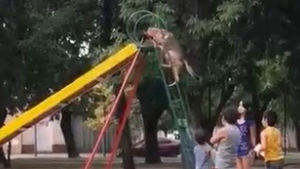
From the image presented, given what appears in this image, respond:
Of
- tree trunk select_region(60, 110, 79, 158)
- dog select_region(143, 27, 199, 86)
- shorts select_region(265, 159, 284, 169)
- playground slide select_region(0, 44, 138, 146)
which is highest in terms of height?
tree trunk select_region(60, 110, 79, 158)

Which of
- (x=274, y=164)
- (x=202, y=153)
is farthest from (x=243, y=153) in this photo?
(x=202, y=153)

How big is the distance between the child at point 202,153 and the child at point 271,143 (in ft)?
4.99

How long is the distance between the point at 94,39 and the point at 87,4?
41.2 inches

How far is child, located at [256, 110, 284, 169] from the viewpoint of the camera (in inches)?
567

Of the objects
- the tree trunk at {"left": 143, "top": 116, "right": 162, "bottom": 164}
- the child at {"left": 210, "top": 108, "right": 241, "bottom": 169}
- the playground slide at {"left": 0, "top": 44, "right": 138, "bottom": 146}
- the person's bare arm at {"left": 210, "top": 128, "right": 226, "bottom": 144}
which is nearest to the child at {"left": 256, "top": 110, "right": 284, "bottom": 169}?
the child at {"left": 210, "top": 108, "right": 241, "bottom": 169}

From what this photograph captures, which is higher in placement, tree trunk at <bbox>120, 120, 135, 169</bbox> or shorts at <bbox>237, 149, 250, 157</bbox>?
tree trunk at <bbox>120, 120, 135, 169</bbox>

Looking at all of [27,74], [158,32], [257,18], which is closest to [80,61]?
[27,74]

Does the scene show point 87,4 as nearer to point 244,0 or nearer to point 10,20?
point 10,20

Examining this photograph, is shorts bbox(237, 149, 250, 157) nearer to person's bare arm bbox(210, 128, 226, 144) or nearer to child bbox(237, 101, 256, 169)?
child bbox(237, 101, 256, 169)

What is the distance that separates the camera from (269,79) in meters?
39.4

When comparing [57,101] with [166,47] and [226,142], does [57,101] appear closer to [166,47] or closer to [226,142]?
[166,47]

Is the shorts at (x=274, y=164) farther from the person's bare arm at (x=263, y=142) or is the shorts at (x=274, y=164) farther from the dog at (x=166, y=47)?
the dog at (x=166, y=47)

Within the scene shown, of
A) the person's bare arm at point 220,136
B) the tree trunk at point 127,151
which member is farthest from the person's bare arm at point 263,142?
the tree trunk at point 127,151

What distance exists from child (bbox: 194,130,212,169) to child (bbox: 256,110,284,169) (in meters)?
1.52
